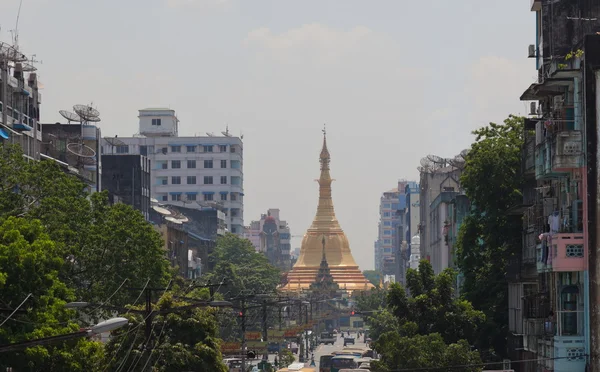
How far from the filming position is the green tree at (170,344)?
56594mm

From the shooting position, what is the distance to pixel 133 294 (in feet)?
231

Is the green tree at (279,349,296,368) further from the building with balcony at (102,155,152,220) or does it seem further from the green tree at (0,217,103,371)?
the green tree at (0,217,103,371)

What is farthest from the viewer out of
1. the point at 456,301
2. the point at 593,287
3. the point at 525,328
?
the point at 456,301

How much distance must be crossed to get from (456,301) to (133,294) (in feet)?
49.1

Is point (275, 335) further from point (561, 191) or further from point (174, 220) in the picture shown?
point (561, 191)

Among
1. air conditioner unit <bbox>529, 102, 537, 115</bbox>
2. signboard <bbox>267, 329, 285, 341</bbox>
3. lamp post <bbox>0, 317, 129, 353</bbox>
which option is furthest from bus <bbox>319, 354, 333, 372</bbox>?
lamp post <bbox>0, 317, 129, 353</bbox>

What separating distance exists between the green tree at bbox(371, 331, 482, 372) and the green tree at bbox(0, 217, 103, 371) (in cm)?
1278

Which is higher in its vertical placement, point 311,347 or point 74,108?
point 74,108

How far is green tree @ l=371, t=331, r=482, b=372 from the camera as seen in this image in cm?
5972

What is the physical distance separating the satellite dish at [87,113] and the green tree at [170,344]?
47.2 metres

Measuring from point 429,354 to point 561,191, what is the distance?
429 inches

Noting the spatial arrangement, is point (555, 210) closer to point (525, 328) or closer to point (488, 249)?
point (525, 328)

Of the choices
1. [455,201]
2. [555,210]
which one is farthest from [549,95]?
[455,201]

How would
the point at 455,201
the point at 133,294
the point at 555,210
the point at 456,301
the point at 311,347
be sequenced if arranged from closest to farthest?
the point at 555,210 → the point at 456,301 → the point at 133,294 → the point at 455,201 → the point at 311,347
